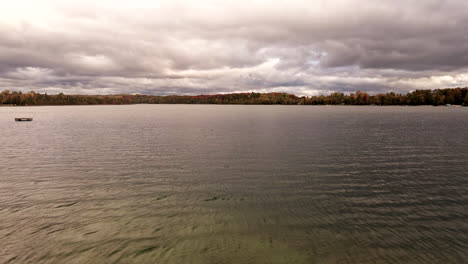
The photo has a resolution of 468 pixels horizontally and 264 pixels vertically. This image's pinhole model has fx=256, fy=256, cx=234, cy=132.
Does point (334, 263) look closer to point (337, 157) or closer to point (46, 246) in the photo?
point (46, 246)

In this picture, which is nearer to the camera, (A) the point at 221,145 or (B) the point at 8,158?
(B) the point at 8,158

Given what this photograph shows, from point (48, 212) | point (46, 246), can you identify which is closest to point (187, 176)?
point (48, 212)

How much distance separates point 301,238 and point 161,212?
10270 mm

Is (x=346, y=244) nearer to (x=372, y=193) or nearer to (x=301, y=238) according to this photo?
(x=301, y=238)

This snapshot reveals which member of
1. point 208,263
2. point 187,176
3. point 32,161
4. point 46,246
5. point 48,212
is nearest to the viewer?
point 208,263

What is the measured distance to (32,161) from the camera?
1433 inches

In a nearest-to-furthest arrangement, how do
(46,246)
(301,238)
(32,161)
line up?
(46,246)
(301,238)
(32,161)

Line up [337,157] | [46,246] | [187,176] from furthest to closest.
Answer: [337,157] → [187,176] → [46,246]

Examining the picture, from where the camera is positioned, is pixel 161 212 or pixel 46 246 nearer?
pixel 46 246

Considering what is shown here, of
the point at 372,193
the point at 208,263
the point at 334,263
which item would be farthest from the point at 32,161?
the point at 372,193

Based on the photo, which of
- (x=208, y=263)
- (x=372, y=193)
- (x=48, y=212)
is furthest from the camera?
(x=372, y=193)

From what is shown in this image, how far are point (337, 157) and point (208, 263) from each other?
31.1 metres

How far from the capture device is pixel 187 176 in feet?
96.0

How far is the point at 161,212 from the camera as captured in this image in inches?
760
